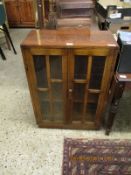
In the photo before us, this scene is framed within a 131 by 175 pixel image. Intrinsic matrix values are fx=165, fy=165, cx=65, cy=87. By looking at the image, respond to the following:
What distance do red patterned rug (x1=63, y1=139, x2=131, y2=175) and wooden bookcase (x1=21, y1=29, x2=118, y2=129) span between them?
20cm

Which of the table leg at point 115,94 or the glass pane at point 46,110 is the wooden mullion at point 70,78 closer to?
the glass pane at point 46,110

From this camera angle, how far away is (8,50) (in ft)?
10.6

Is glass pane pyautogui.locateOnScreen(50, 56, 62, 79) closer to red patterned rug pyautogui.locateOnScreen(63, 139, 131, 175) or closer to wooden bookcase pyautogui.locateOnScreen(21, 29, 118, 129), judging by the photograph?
wooden bookcase pyautogui.locateOnScreen(21, 29, 118, 129)

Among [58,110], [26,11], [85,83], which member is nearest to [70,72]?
[85,83]

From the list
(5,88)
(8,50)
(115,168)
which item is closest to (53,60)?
(115,168)

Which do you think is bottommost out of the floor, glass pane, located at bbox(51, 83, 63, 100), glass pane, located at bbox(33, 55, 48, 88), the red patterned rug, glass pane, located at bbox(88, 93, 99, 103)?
the floor

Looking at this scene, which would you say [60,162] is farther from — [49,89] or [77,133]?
[49,89]

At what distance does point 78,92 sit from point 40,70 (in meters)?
0.37

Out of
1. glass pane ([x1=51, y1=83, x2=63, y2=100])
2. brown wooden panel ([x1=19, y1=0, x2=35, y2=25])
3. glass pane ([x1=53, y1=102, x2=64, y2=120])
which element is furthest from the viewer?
brown wooden panel ([x1=19, y1=0, x2=35, y2=25])

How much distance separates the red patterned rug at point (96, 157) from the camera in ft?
4.34

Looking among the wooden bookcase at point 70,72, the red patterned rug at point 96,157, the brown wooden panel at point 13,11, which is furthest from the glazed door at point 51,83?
the brown wooden panel at point 13,11

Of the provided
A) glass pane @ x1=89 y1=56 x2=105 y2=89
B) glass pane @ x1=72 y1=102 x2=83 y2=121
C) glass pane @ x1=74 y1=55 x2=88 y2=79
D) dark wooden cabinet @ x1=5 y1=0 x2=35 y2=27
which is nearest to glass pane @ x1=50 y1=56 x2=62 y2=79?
glass pane @ x1=74 y1=55 x2=88 y2=79

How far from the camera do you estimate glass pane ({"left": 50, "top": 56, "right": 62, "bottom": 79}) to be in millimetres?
1173

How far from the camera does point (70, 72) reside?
121cm
